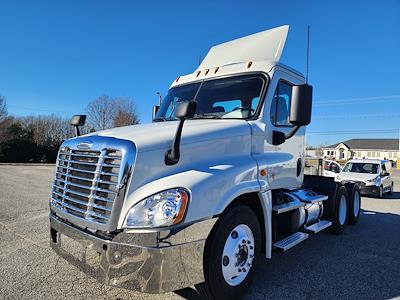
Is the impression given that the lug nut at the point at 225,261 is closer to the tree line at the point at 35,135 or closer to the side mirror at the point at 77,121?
the side mirror at the point at 77,121

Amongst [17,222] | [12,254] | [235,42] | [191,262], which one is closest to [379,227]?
[235,42]

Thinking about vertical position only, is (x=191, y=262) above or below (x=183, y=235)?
below

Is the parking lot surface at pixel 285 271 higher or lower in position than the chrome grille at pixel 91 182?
lower

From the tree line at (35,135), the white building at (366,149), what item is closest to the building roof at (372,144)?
the white building at (366,149)

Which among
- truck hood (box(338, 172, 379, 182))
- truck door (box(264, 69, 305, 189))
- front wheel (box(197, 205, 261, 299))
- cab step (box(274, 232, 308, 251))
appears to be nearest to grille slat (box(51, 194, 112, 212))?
front wheel (box(197, 205, 261, 299))

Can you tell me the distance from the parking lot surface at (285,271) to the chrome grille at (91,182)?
39.1 inches

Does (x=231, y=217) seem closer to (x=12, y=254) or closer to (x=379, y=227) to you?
(x=12, y=254)

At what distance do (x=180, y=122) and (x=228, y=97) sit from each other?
154 cm

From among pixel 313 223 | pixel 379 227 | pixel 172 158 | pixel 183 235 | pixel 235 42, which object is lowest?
pixel 379 227

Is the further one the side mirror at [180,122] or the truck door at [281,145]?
the truck door at [281,145]

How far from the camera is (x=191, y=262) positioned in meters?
2.88

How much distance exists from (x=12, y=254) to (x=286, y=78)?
4.80 m

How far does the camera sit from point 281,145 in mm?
4371

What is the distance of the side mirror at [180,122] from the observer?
2.89m
